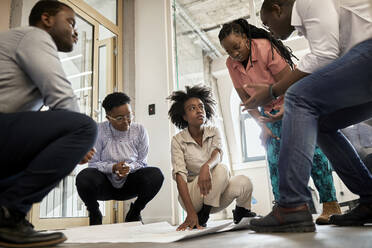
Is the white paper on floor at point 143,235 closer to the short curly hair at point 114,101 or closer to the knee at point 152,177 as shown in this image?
the knee at point 152,177

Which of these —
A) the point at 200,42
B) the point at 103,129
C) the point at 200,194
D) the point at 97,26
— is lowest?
the point at 200,194

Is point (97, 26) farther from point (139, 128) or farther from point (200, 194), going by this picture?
point (200, 194)

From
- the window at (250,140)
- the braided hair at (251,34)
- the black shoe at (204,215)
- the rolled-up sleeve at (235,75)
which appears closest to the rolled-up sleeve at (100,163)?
the black shoe at (204,215)

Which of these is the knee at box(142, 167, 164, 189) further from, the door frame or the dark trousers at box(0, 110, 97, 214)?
the dark trousers at box(0, 110, 97, 214)

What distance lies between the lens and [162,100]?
338cm

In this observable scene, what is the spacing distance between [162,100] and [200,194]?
1624 millimetres

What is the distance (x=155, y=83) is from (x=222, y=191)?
5.89ft

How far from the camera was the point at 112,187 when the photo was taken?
234 centimetres

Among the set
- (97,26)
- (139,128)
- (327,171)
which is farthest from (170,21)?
(327,171)

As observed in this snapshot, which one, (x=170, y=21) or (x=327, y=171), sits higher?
(x=170, y=21)

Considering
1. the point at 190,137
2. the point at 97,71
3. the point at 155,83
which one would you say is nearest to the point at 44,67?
the point at 190,137

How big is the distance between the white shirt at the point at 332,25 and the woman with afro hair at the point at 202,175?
3.04 feet

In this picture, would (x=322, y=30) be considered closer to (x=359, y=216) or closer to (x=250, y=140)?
(x=359, y=216)

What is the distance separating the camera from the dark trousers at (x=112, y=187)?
220 centimetres
